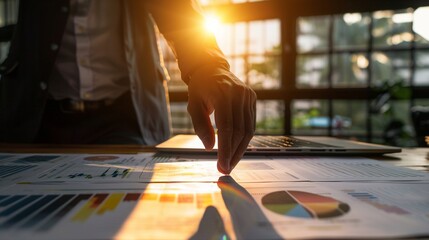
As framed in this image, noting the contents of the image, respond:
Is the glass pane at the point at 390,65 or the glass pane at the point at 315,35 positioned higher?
the glass pane at the point at 315,35

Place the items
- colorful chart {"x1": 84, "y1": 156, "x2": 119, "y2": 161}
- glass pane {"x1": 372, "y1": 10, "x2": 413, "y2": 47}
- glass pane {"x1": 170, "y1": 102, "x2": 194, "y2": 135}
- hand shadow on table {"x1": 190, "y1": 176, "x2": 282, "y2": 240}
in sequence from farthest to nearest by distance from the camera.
A: glass pane {"x1": 170, "y1": 102, "x2": 194, "y2": 135}, glass pane {"x1": 372, "y1": 10, "x2": 413, "y2": 47}, colorful chart {"x1": 84, "y1": 156, "x2": 119, "y2": 161}, hand shadow on table {"x1": 190, "y1": 176, "x2": 282, "y2": 240}

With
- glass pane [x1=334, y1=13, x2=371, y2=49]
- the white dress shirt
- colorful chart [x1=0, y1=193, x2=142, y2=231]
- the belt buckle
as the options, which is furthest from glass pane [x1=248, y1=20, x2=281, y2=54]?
colorful chart [x1=0, y1=193, x2=142, y2=231]

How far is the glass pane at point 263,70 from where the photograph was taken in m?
2.62

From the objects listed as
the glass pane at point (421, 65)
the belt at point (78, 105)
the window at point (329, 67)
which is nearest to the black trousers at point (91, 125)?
the belt at point (78, 105)

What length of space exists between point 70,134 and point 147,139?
0.79 feet

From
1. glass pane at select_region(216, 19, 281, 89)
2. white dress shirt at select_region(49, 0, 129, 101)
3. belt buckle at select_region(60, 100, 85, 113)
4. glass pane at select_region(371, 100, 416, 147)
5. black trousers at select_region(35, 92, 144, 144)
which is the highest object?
glass pane at select_region(216, 19, 281, 89)

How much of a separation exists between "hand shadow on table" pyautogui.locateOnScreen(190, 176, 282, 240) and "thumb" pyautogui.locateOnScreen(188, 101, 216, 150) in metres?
0.17

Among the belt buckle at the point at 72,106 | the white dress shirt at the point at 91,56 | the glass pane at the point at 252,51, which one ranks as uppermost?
the glass pane at the point at 252,51

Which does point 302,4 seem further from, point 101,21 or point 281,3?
point 101,21

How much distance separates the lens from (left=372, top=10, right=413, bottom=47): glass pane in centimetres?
253

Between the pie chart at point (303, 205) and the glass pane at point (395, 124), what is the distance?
2.32m

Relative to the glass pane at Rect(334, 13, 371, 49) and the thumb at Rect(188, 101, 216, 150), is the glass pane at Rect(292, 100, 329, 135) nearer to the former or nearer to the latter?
the glass pane at Rect(334, 13, 371, 49)

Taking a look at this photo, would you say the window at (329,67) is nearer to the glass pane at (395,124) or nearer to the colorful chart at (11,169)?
the glass pane at (395,124)

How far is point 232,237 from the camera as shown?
0.81 feet
